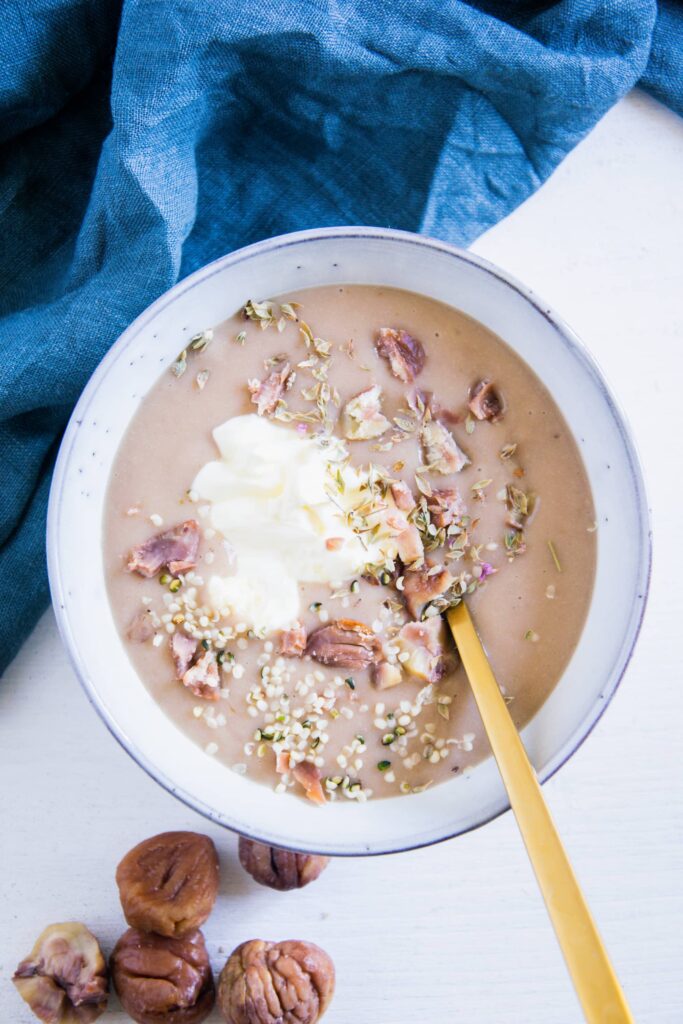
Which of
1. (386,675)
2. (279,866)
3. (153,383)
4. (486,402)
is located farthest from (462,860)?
(153,383)

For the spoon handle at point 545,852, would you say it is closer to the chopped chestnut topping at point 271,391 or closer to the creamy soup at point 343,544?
the creamy soup at point 343,544

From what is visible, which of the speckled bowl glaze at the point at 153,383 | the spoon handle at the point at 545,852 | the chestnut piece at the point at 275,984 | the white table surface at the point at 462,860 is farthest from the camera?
the white table surface at the point at 462,860

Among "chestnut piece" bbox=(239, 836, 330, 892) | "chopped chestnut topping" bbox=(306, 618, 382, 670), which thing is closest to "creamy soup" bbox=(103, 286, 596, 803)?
"chopped chestnut topping" bbox=(306, 618, 382, 670)

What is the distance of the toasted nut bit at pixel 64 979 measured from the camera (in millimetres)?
1552

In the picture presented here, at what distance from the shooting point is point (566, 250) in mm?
1733

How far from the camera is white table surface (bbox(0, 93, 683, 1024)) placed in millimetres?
1659

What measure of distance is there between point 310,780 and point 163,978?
1.39ft

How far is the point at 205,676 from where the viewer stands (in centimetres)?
149

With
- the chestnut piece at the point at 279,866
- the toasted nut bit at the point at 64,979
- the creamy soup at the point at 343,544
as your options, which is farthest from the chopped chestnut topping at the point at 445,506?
the toasted nut bit at the point at 64,979

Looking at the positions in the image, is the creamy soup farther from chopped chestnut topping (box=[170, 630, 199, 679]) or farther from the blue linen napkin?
the blue linen napkin

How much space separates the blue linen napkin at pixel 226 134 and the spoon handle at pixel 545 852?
29.7 inches

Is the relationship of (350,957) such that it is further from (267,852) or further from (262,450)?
(262,450)

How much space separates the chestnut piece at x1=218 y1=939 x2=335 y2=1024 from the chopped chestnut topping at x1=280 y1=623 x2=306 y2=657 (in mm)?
530

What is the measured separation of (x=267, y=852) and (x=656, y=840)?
71 cm
